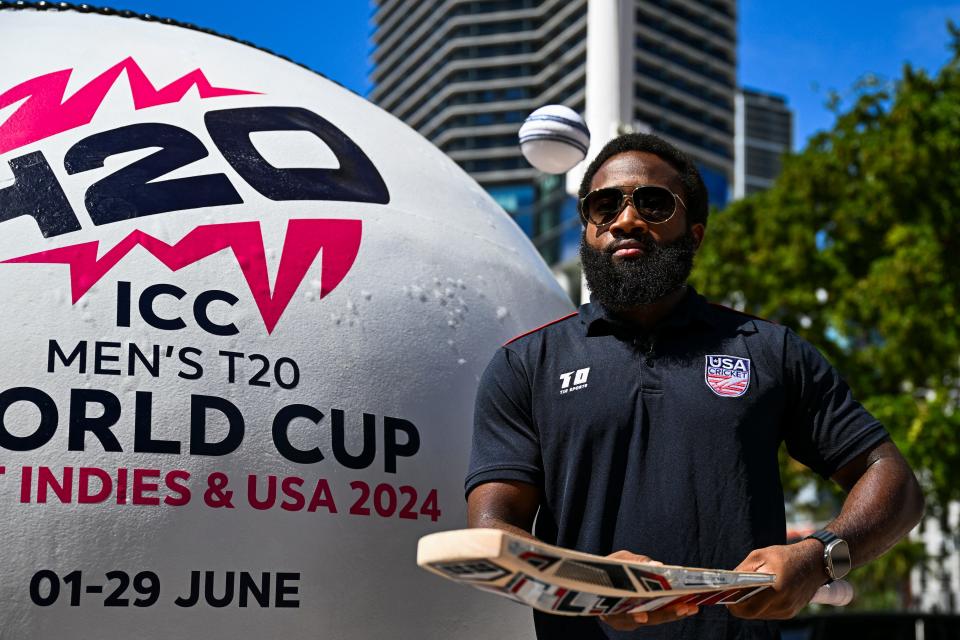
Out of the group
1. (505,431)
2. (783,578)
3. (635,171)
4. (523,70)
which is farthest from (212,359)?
(523,70)

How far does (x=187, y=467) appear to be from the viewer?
3123 mm

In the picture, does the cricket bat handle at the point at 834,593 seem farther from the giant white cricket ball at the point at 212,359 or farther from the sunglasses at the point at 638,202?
the sunglasses at the point at 638,202

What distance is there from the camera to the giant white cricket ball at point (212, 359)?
304cm

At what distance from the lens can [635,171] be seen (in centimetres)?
306

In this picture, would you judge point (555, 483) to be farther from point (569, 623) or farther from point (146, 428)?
point (146, 428)

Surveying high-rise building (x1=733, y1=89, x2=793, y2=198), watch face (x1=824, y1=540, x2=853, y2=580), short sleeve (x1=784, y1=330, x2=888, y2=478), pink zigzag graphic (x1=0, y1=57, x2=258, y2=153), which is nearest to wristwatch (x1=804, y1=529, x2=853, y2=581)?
watch face (x1=824, y1=540, x2=853, y2=580)

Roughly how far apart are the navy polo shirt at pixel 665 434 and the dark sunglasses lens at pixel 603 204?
0.29m

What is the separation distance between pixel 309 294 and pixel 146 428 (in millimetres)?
666

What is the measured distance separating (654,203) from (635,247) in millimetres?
146

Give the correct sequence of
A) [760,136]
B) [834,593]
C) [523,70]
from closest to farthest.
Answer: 1. [834,593]
2. [523,70]
3. [760,136]

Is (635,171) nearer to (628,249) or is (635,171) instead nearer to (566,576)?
(628,249)

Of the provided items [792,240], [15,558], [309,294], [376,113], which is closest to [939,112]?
[792,240]

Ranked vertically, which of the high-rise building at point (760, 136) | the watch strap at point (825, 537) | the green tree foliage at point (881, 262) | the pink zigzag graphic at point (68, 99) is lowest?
the watch strap at point (825, 537)

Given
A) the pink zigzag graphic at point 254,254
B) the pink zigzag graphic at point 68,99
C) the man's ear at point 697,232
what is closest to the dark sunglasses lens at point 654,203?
the man's ear at point 697,232
